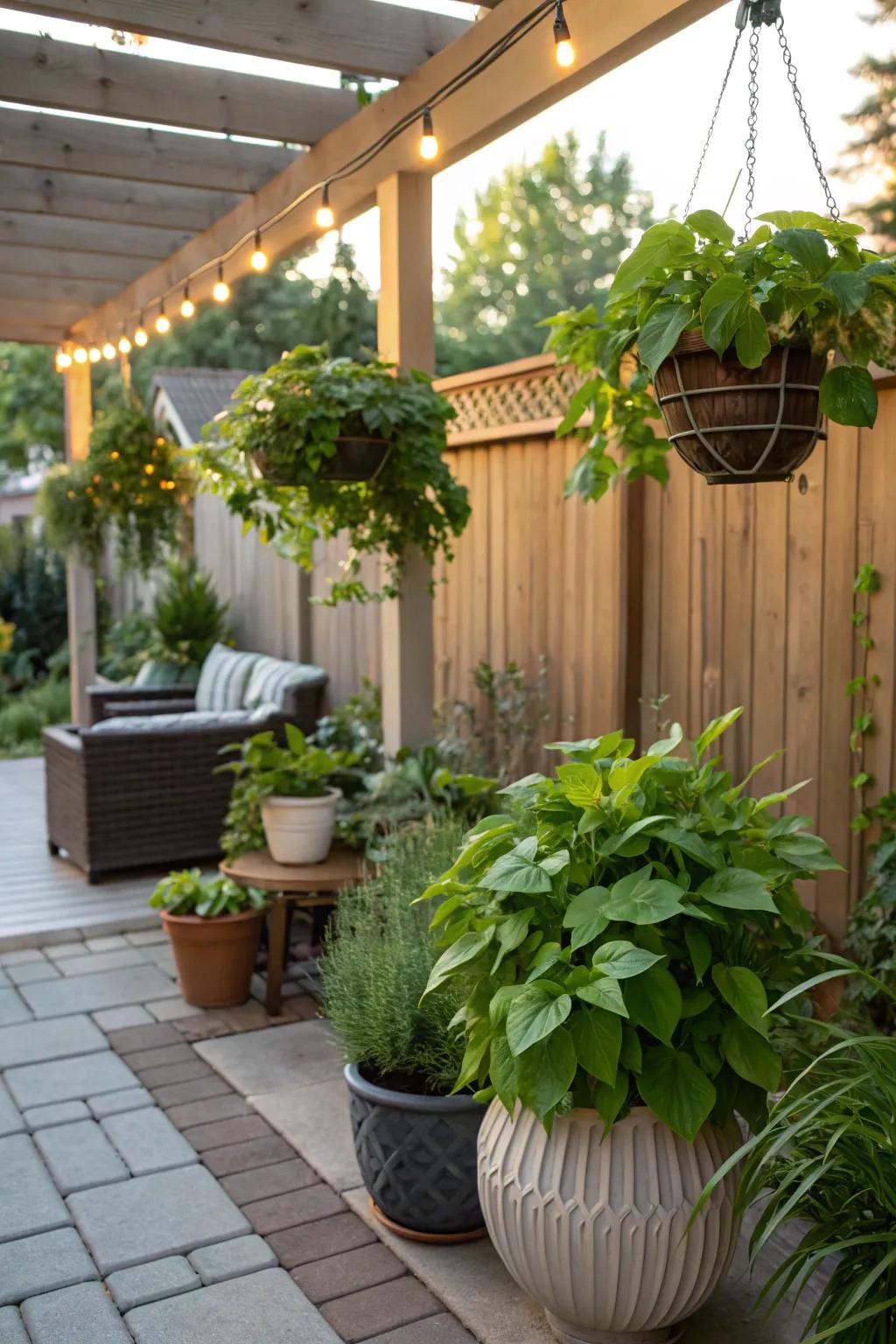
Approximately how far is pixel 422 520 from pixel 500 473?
1.03 meters

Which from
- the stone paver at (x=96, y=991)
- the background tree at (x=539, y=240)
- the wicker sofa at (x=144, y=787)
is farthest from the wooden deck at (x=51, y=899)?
the background tree at (x=539, y=240)

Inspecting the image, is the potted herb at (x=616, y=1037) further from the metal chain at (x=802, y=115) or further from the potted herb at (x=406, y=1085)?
the metal chain at (x=802, y=115)

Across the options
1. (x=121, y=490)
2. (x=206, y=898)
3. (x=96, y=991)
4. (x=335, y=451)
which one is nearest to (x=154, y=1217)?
(x=206, y=898)

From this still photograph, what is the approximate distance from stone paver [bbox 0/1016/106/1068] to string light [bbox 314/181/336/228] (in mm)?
2617

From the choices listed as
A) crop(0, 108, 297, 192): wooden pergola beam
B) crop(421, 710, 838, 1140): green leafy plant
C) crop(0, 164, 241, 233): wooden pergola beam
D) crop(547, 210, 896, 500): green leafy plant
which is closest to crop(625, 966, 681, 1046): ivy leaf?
crop(421, 710, 838, 1140): green leafy plant

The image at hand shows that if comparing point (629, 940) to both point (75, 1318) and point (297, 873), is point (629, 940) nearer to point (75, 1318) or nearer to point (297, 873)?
point (75, 1318)

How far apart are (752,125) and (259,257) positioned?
7.91 ft

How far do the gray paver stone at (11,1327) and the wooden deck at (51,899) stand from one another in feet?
8.06

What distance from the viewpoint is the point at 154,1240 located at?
2.65 meters

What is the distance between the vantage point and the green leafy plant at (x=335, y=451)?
12.0 ft

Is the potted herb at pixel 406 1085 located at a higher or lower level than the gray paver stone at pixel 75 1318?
higher

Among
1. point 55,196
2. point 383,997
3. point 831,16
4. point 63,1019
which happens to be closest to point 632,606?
point 383,997

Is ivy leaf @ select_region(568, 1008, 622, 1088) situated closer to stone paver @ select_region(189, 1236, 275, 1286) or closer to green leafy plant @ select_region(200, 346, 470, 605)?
stone paver @ select_region(189, 1236, 275, 1286)

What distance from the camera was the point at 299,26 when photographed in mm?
3371
